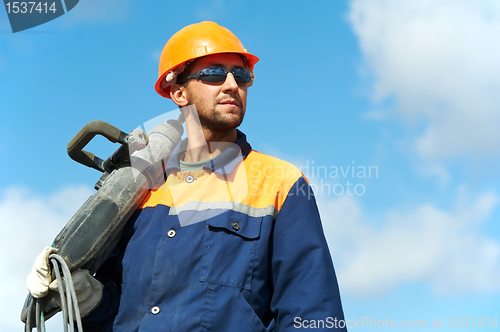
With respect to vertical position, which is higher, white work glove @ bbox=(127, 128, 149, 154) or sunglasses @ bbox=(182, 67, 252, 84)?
sunglasses @ bbox=(182, 67, 252, 84)

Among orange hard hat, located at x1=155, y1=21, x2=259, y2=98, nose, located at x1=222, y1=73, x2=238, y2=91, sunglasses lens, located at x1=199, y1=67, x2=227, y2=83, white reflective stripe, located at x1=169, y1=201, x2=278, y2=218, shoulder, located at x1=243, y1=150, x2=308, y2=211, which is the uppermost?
orange hard hat, located at x1=155, y1=21, x2=259, y2=98

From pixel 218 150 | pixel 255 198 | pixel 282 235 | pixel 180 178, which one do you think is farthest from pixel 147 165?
pixel 282 235

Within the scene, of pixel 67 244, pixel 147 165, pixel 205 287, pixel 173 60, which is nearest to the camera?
pixel 205 287

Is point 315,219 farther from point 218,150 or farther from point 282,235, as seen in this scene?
point 218,150

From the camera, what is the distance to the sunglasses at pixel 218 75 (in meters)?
4.05

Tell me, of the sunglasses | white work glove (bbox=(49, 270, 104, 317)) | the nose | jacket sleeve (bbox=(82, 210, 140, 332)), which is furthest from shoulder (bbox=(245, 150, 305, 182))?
white work glove (bbox=(49, 270, 104, 317))

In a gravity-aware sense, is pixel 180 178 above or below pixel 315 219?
above

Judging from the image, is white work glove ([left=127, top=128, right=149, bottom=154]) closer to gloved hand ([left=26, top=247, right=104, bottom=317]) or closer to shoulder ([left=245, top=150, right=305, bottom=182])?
shoulder ([left=245, top=150, right=305, bottom=182])

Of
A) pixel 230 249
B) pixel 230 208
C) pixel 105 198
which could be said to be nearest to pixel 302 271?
pixel 230 249

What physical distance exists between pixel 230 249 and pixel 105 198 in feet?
3.26

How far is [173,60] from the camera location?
172 inches

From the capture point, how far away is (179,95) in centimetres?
432

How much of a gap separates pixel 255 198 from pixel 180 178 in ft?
2.19

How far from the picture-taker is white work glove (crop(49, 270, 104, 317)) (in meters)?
3.60
